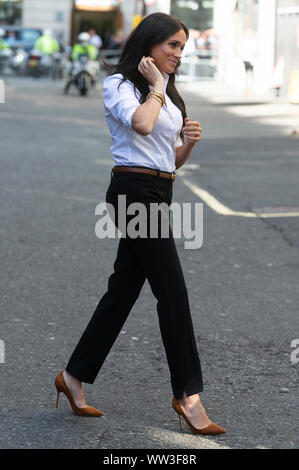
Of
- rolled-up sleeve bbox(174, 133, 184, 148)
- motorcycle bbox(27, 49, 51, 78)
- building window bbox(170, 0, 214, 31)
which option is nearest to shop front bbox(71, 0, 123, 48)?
building window bbox(170, 0, 214, 31)

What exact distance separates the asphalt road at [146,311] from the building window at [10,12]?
48459 mm

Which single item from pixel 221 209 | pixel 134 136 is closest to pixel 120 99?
pixel 134 136

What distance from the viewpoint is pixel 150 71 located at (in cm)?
451

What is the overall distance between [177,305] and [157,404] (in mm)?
633

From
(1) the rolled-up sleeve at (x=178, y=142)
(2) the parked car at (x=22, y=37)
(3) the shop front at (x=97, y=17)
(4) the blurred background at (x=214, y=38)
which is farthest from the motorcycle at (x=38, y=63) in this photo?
(1) the rolled-up sleeve at (x=178, y=142)

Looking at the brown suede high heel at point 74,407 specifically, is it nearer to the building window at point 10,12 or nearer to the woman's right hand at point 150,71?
the woman's right hand at point 150,71

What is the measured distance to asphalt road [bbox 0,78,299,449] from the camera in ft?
15.4

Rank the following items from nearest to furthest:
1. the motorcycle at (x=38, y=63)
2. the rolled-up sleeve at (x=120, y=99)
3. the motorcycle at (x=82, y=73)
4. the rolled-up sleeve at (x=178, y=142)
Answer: the rolled-up sleeve at (x=120, y=99)
the rolled-up sleeve at (x=178, y=142)
the motorcycle at (x=82, y=73)
the motorcycle at (x=38, y=63)

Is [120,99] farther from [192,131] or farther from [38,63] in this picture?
[38,63]

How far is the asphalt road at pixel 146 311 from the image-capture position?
4680 millimetres

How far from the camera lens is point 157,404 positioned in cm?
499

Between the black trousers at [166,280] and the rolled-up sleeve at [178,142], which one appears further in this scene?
the rolled-up sleeve at [178,142]

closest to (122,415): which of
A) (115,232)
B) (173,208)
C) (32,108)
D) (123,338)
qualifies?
(123,338)

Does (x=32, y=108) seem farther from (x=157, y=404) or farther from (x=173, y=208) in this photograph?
(x=157, y=404)
